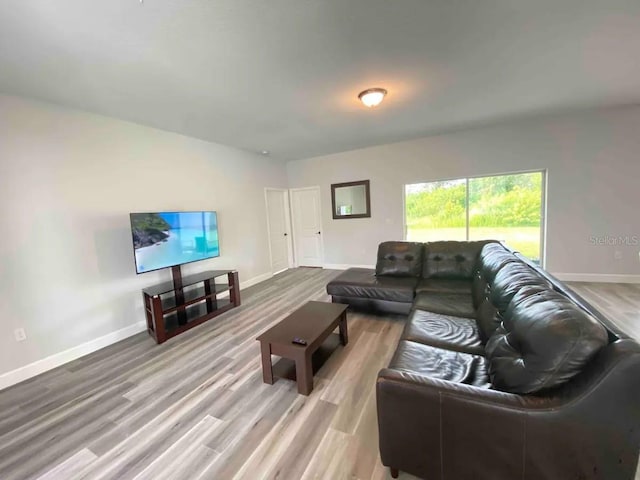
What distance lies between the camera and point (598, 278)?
4.09 m

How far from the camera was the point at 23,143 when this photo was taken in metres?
2.42

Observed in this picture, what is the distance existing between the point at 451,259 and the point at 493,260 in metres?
0.87

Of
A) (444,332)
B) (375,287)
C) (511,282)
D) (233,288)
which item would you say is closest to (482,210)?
(375,287)

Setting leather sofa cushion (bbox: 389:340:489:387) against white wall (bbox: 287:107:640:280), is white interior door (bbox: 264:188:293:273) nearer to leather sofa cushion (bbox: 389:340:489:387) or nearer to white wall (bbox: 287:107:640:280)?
white wall (bbox: 287:107:640:280)

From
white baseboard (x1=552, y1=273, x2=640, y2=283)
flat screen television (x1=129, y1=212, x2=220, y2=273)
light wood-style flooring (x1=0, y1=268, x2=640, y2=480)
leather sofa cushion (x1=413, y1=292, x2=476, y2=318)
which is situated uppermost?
flat screen television (x1=129, y1=212, x2=220, y2=273)

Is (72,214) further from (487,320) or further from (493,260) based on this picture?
(493,260)

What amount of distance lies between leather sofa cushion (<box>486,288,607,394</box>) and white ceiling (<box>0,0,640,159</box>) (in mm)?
1861

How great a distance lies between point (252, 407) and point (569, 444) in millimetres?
1754

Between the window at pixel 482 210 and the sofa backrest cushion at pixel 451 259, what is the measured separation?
1746mm

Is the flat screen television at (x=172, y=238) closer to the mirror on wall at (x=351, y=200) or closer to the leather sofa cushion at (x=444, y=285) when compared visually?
the mirror on wall at (x=351, y=200)

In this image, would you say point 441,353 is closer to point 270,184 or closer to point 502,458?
point 502,458

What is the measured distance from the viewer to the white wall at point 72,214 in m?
2.37

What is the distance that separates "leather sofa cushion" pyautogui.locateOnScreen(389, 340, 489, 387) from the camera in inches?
55.6

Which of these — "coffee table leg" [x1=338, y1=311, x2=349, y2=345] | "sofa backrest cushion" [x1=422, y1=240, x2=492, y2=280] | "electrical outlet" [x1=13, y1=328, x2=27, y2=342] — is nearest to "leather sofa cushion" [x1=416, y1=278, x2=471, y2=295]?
"sofa backrest cushion" [x1=422, y1=240, x2=492, y2=280]
